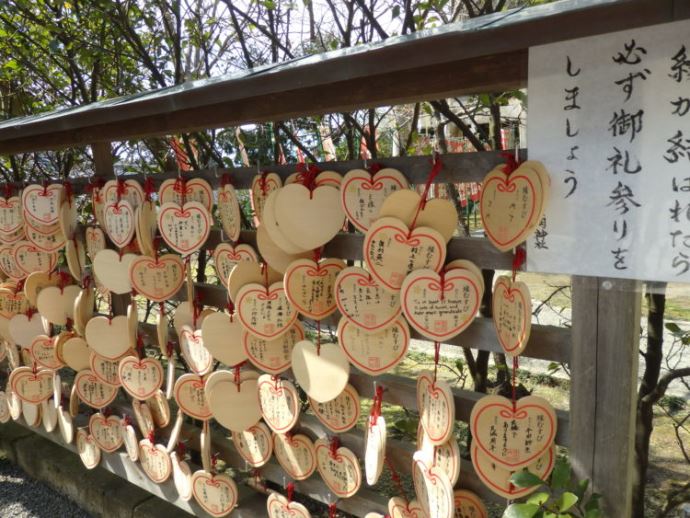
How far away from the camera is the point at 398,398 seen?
1720 millimetres

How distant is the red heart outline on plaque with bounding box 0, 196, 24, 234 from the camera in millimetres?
2613

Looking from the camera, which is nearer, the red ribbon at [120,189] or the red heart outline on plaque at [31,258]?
the red ribbon at [120,189]

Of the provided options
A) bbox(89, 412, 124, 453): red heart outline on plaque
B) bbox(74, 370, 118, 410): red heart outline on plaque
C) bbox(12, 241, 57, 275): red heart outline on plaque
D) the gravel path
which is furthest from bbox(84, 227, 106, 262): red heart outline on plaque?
the gravel path

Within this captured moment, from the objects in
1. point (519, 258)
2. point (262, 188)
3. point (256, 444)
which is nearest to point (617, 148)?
point (519, 258)

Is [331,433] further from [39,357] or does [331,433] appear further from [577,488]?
[39,357]

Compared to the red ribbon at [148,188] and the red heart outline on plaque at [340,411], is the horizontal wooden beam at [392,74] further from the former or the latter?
the red heart outline on plaque at [340,411]

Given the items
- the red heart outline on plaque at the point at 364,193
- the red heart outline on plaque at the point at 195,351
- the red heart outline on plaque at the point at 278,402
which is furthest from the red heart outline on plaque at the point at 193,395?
the red heart outline on plaque at the point at 364,193

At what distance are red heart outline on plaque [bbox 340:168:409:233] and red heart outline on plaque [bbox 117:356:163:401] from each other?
1233 millimetres

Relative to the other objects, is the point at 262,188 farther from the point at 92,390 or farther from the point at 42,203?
the point at 92,390

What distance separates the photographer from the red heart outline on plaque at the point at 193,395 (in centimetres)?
215

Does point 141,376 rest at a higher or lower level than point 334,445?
higher

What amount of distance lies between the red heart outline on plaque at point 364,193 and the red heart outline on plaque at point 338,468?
77cm

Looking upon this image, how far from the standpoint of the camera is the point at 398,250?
1.43 metres

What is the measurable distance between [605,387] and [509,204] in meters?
0.48
